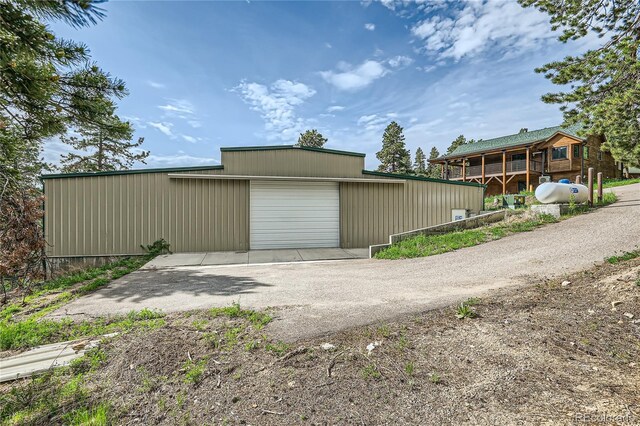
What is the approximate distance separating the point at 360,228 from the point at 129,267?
7.20 metres

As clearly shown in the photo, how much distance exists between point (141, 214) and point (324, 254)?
584 centimetres

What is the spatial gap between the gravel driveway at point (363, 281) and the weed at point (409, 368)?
2.98ft

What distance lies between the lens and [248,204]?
971 centimetres

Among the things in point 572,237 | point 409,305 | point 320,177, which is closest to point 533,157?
point 572,237

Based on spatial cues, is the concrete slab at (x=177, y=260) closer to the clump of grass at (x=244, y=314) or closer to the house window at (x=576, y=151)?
the clump of grass at (x=244, y=314)

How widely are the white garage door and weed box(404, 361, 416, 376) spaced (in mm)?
7939

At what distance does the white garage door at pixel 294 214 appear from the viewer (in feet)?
32.3

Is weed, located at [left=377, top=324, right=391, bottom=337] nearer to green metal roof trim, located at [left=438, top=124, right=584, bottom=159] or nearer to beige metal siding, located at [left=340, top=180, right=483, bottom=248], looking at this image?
beige metal siding, located at [left=340, top=180, right=483, bottom=248]

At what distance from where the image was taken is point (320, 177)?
10.2 metres

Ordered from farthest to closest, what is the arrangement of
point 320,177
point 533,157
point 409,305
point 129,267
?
1. point 533,157
2. point 320,177
3. point 129,267
4. point 409,305

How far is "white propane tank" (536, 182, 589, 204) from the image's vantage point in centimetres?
945

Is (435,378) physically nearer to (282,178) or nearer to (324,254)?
(324,254)

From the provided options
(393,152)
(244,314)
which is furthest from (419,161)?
(244,314)

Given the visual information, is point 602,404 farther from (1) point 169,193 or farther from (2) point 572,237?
(1) point 169,193
